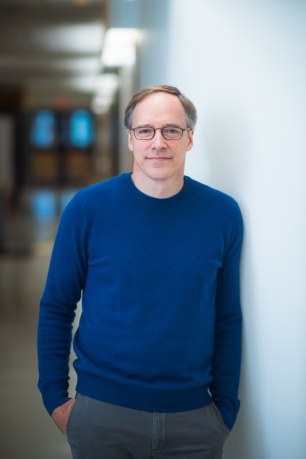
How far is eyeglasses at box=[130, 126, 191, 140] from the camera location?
1569mm

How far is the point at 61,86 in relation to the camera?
721 inches

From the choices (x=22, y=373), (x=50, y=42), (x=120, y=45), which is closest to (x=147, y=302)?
(x=22, y=373)

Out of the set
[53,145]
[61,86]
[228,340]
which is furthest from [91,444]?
[53,145]

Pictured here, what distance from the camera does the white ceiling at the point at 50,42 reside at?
8.22 m

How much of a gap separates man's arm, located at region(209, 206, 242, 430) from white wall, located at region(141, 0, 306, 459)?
49 millimetres

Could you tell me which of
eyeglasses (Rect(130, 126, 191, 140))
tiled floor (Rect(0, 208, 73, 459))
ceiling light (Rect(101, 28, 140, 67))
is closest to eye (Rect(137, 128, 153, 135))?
eyeglasses (Rect(130, 126, 191, 140))

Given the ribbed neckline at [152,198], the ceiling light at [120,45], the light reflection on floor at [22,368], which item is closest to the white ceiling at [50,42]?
the ceiling light at [120,45]

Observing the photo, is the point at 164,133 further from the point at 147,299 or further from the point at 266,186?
the point at 147,299

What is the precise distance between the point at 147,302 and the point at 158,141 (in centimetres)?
46

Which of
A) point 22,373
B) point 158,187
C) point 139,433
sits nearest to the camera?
point 139,433

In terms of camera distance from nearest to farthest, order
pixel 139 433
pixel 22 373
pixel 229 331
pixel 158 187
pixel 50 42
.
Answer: pixel 139 433 < pixel 158 187 < pixel 229 331 < pixel 22 373 < pixel 50 42

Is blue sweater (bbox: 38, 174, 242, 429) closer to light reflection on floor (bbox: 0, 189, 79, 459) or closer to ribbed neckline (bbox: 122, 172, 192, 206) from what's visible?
ribbed neckline (bbox: 122, 172, 192, 206)

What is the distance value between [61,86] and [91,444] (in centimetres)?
1791

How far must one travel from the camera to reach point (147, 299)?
4.96 feet
